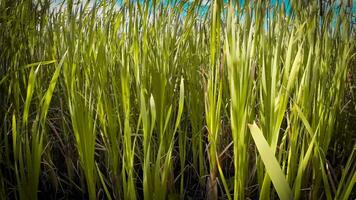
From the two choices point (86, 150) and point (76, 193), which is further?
point (76, 193)

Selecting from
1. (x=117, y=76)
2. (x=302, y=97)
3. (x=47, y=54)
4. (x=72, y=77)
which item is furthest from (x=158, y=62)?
(x=47, y=54)

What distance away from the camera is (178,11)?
55.1 inches

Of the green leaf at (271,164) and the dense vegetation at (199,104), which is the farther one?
the dense vegetation at (199,104)

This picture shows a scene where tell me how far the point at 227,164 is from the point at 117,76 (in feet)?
1.76

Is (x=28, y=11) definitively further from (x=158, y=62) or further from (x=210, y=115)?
(x=210, y=115)

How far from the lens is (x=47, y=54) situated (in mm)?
1540

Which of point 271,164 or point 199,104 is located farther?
point 199,104

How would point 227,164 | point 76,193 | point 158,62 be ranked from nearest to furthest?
point 158,62, point 76,193, point 227,164

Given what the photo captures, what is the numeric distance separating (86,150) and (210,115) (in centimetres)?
35

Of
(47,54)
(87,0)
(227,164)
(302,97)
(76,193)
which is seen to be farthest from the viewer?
(87,0)

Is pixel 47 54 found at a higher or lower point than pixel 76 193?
higher

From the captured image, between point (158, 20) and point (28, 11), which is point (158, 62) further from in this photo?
point (28, 11)

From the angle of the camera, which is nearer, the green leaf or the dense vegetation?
the green leaf

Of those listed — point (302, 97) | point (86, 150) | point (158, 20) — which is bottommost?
point (86, 150)
